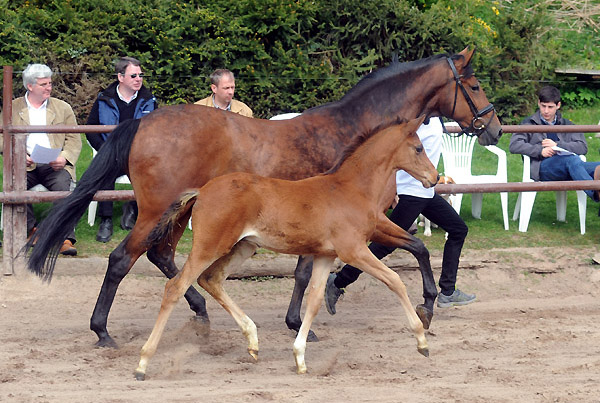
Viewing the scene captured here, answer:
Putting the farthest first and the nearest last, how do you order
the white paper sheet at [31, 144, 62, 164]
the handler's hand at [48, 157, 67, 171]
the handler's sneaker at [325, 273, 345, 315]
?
the handler's hand at [48, 157, 67, 171] → the white paper sheet at [31, 144, 62, 164] → the handler's sneaker at [325, 273, 345, 315]

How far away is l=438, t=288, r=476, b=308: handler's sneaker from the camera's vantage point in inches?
296

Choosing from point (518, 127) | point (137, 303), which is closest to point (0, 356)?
point (137, 303)

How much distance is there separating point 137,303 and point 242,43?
4.15 m

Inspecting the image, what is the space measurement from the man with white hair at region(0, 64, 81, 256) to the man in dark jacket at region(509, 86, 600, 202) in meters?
4.34

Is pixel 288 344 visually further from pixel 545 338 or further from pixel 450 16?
pixel 450 16

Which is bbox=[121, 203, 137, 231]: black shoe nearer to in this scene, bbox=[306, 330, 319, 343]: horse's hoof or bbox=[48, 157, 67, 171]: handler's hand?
bbox=[48, 157, 67, 171]: handler's hand

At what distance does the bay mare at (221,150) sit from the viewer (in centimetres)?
613

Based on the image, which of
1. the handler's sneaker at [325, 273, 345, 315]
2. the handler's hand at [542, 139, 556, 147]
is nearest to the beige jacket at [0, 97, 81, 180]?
the handler's sneaker at [325, 273, 345, 315]

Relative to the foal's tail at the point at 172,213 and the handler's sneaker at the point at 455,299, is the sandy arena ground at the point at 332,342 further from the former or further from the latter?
the foal's tail at the point at 172,213

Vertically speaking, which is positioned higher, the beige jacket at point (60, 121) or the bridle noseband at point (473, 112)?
the bridle noseband at point (473, 112)

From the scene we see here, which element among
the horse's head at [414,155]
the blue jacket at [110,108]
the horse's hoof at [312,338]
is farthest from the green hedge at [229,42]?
the horse's head at [414,155]

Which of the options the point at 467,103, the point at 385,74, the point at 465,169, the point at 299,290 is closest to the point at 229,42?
the point at 465,169

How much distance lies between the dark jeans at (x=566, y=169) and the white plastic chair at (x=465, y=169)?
0.42 metres

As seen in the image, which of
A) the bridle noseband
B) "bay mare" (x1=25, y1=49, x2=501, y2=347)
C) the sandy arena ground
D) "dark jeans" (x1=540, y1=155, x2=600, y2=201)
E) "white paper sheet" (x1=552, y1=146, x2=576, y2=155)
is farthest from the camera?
"white paper sheet" (x1=552, y1=146, x2=576, y2=155)
